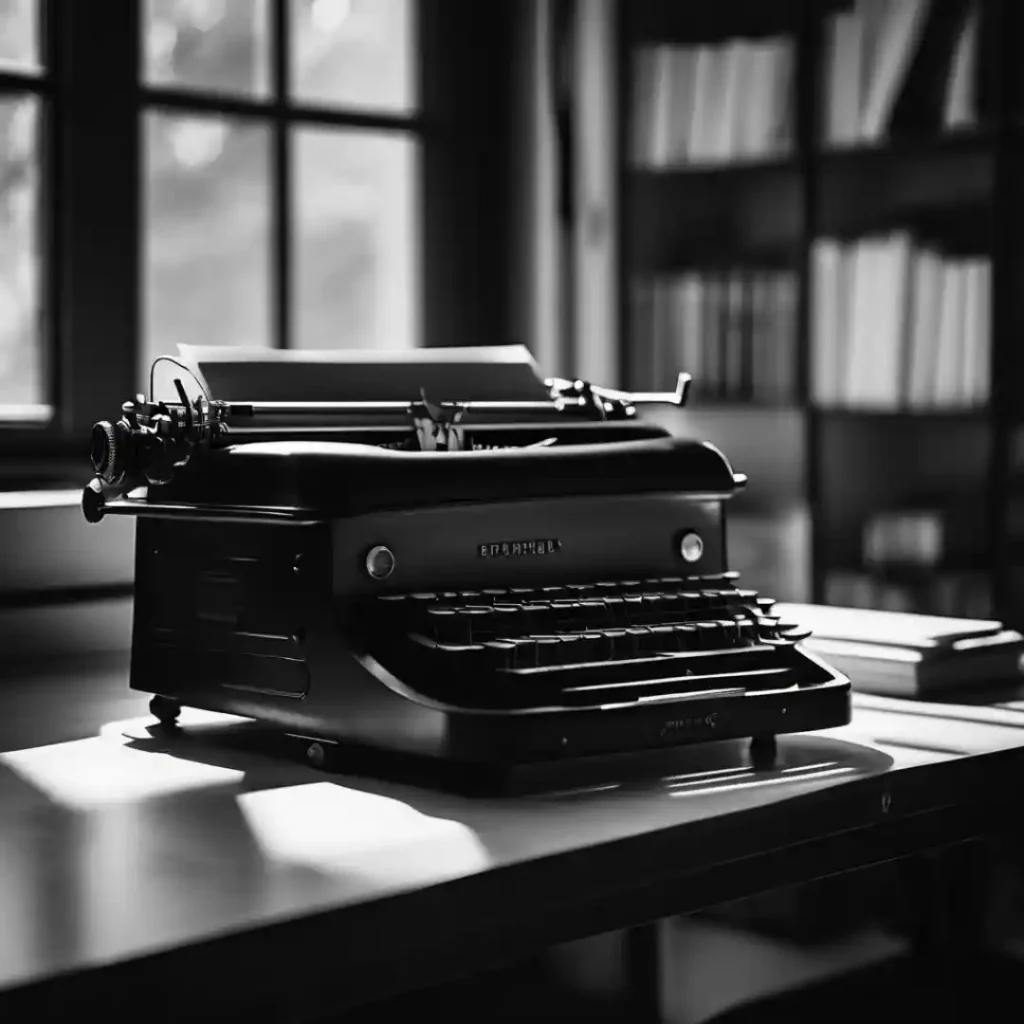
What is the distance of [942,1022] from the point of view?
57.8 inches

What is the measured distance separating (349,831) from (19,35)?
10.2 m

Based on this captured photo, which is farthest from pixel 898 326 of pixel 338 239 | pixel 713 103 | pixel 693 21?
pixel 338 239

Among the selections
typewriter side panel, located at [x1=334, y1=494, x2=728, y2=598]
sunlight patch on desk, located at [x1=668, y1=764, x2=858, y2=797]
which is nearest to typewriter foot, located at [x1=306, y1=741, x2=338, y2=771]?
typewriter side panel, located at [x1=334, y1=494, x2=728, y2=598]

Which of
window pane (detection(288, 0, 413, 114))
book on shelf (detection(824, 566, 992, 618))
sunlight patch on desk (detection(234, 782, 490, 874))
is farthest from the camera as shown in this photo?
window pane (detection(288, 0, 413, 114))

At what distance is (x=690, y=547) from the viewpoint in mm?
1496

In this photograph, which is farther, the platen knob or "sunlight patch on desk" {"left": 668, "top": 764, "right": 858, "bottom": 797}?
the platen knob

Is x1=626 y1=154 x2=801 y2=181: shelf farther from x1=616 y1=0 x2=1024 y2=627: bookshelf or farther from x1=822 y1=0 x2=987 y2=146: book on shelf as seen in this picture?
x1=822 y1=0 x2=987 y2=146: book on shelf

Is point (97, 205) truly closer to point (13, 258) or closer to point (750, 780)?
point (750, 780)

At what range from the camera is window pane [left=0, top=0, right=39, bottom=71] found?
304cm

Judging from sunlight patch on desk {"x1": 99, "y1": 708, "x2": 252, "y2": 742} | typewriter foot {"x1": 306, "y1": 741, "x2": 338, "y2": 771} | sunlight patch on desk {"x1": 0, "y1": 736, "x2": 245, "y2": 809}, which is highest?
typewriter foot {"x1": 306, "y1": 741, "x2": 338, "y2": 771}

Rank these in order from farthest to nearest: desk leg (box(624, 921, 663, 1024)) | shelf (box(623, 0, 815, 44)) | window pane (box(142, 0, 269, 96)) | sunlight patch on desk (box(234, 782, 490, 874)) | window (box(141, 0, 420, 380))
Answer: window pane (box(142, 0, 269, 96)) → window (box(141, 0, 420, 380)) → shelf (box(623, 0, 815, 44)) → desk leg (box(624, 921, 663, 1024)) → sunlight patch on desk (box(234, 782, 490, 874))

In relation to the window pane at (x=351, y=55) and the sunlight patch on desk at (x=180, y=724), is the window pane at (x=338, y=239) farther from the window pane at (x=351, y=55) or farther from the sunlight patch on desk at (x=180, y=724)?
the sunlight patch on desk at (x=180, y=724)

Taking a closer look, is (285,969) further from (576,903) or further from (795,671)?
(795,671)

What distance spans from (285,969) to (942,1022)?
0.78 metres
